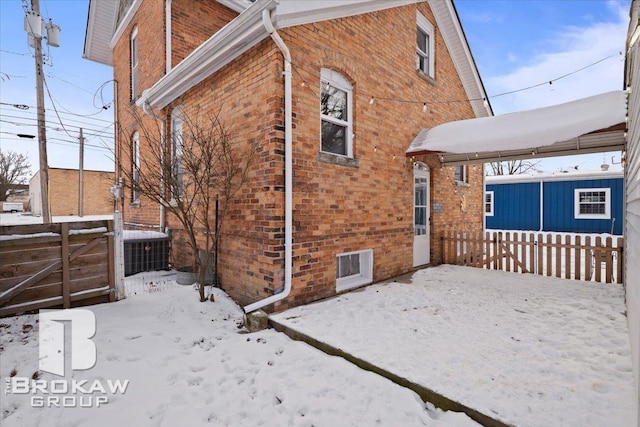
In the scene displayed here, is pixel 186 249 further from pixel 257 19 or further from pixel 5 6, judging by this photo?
pixel 5 6

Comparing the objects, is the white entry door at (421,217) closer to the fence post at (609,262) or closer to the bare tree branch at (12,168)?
the fence post at (609,262)

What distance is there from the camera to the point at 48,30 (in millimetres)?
9477

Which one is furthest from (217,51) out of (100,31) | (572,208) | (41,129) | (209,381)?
(572,208)

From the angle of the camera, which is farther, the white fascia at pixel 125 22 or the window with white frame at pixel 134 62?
the window with white frame at pixel 134 62

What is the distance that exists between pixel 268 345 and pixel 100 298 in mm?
3218

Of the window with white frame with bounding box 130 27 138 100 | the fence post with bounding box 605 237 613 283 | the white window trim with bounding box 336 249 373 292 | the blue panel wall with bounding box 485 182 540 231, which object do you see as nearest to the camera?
the white window trim with bounding box 336 249 373 292

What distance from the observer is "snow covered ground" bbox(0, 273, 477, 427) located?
7.94ft

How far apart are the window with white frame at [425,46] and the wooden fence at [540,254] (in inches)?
184

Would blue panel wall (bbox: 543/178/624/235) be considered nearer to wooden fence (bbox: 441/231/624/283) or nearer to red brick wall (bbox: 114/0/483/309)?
wooden fence (bbox: 441/231/624/283)

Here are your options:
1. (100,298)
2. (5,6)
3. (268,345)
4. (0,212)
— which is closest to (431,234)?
(268,345)

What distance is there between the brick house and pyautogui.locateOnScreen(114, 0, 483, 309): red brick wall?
0.08 feet

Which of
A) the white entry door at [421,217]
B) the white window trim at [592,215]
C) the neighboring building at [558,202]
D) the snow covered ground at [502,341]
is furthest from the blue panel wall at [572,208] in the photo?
the white entry door at [421,217]

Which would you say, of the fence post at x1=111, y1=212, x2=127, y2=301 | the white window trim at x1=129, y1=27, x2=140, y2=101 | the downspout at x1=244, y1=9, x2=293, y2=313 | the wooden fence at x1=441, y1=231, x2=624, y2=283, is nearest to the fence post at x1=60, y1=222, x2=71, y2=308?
the fence post at x1=111, y1=212, x2=127, y2=301

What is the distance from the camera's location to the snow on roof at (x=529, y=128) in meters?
5.10
